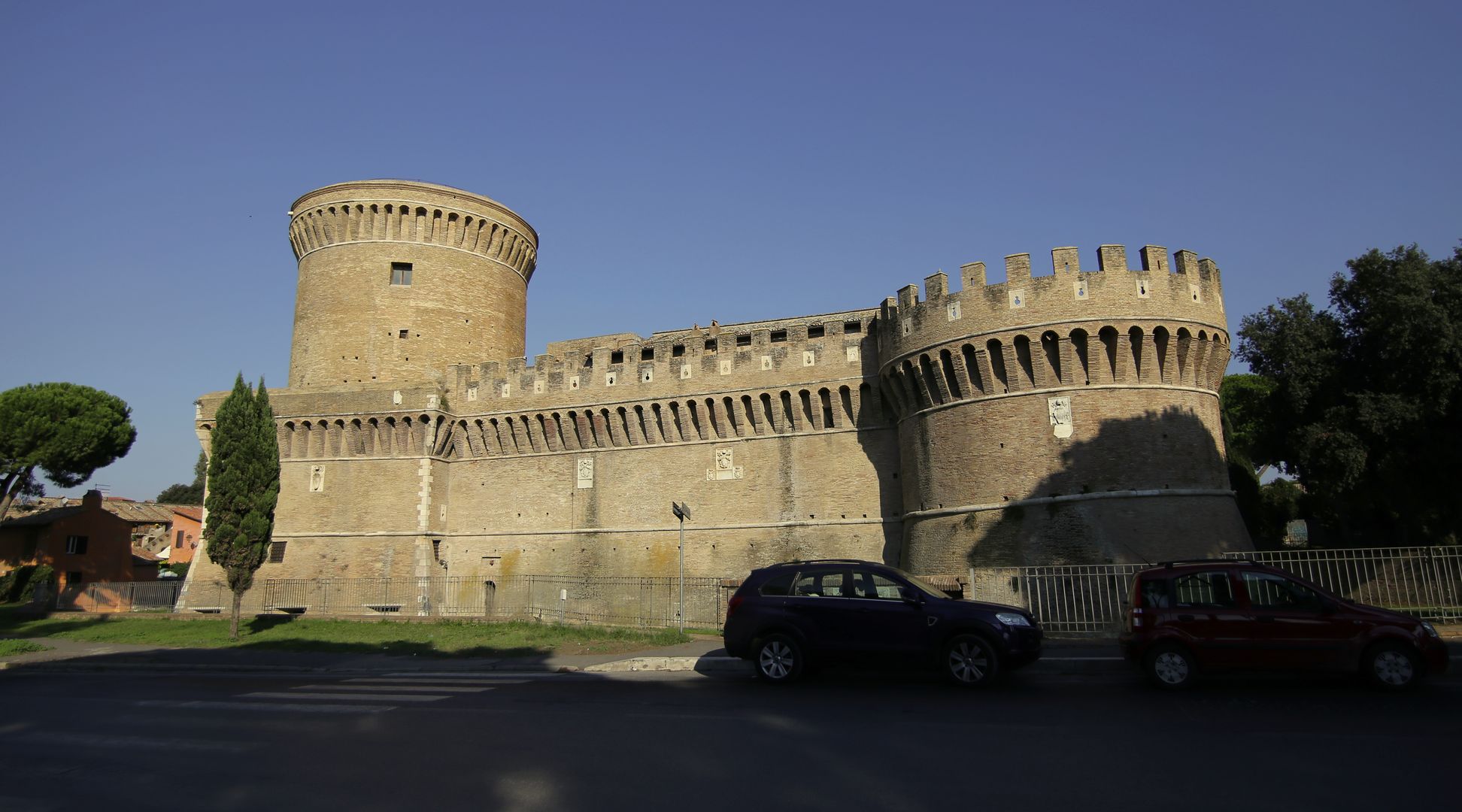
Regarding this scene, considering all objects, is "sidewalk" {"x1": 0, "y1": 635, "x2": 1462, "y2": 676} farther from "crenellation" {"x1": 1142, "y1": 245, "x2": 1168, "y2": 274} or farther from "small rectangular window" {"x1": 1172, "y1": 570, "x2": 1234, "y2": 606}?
"crenellation" {"x1": 1142, "y1": 245, "x2": 1168, "y2": 274}

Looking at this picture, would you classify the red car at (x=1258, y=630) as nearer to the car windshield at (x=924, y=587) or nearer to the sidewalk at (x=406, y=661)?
the sidewalk at (x=406, y=661)

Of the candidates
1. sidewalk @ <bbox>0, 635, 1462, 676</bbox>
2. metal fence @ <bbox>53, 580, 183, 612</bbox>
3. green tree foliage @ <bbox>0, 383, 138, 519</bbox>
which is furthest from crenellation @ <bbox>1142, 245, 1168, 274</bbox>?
green tree foliage @ <bbox>0, 383, 138, 519</bbox>

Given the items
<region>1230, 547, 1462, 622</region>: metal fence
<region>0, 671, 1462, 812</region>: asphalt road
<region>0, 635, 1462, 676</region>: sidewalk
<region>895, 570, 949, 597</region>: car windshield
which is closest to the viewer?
<region>0, 671, 1462, 812</region>: asphalt road

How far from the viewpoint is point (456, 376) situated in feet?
101

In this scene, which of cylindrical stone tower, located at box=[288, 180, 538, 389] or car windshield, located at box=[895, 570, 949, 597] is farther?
cylindrical stone tower, located at box=[288, 180, 538, 389]

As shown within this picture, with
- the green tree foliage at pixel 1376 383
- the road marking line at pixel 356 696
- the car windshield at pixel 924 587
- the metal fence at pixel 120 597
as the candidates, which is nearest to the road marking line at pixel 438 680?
the road marking line at pixel 356 696

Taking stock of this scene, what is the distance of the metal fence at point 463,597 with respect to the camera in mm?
25969

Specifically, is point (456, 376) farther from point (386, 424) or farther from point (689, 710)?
point (689, 710)

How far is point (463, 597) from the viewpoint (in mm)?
29562

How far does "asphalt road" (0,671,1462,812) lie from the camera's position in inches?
223

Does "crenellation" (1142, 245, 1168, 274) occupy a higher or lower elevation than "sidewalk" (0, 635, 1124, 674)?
higher

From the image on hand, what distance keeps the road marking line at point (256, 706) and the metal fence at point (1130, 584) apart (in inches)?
446

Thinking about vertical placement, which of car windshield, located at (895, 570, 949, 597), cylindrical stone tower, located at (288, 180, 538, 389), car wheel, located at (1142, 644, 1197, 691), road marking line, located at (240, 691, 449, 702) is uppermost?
cylindrical stone tower, located at (288, 180, 538, 389)

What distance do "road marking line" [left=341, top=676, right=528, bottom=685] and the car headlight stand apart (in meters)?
6.74
